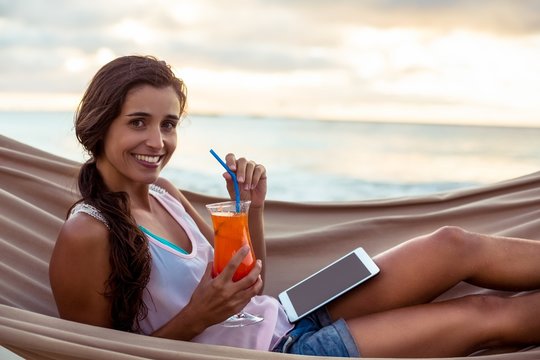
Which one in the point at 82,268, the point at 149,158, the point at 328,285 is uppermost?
the point at 149,158

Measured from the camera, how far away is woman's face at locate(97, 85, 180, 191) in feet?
5.41

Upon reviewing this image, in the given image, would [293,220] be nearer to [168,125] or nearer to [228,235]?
[168,125]

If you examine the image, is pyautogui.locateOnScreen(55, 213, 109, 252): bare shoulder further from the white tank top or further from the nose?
the nose

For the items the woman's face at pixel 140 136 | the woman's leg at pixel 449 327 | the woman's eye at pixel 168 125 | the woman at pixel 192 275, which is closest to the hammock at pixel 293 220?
the woman's leg at pixel 449 327

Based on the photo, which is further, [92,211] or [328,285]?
[328,285]

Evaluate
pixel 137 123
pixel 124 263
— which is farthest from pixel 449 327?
pixel 137 123

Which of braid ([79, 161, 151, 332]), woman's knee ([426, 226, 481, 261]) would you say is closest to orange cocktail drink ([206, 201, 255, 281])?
braid ([79, 161, 151, 332])

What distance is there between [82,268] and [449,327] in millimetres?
807

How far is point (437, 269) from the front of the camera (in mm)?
1730

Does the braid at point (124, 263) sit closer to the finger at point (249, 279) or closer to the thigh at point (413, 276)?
the finger at point (249, 279)

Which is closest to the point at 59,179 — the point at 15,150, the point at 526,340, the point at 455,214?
the point at 15,150

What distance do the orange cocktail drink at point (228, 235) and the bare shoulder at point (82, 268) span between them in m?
0.23

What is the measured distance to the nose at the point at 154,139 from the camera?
1.65 m

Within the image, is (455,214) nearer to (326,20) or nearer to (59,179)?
(59,179)
